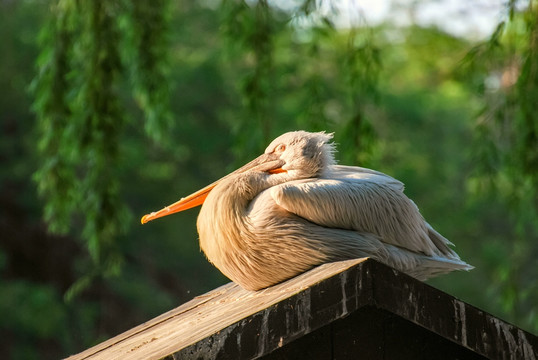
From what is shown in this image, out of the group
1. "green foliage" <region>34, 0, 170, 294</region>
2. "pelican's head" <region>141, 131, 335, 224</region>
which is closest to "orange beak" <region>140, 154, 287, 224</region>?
"pelican's head" <region>141, 131, 335, 224</region>

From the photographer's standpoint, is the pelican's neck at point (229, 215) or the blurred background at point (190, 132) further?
→ the blurred background at point (190, 132)

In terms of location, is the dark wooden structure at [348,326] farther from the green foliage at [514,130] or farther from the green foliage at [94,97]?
the green foliage at [94,97]

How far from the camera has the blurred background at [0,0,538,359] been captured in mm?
4895

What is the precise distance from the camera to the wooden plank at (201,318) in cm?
197

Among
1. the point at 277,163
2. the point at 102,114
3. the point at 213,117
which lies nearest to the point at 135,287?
the point at 213,117

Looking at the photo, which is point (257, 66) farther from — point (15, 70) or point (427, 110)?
point (427, 110)

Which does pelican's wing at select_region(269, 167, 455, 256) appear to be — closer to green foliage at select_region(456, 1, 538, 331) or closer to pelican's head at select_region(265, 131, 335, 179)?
pelican's head at select_region(265, 131, 335, 179)

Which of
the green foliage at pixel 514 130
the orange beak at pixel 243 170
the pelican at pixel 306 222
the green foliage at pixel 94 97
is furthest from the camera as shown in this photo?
the green foliage at pixel 94 97

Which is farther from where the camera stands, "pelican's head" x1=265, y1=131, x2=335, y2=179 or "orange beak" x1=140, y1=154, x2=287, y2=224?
"orange beak" x1=140, y1=154, x2=287, y2=224

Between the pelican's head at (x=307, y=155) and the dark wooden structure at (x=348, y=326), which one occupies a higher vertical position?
the pelican's head at (x=307, y=155)

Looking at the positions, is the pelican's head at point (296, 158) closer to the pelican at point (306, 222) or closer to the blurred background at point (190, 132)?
the pelican at point (306, 222)

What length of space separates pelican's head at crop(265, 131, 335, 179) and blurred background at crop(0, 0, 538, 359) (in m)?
1.86

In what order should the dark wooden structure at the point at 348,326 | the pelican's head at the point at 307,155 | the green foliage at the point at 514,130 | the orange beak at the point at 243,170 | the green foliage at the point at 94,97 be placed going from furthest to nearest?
the green foliage at the point at 94,97 → the green foliage at the point at 514,130 → the orange beak at the point at 243,170 → the pelican's head at the point at 307,155 → the dark wooden structure at the point at 348,326

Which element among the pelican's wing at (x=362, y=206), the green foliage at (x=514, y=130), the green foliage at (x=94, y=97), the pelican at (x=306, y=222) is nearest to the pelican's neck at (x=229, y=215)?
the pelican at (x=306, y=222)
